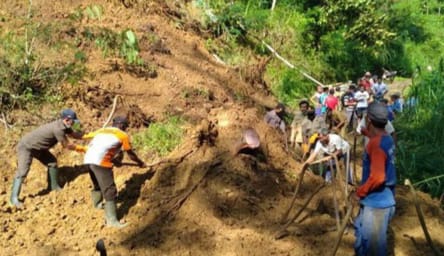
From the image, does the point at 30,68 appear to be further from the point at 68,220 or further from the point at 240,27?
the point at 240,27

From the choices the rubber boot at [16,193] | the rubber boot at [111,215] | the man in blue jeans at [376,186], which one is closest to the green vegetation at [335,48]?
the man in blue jeans at [376,186]

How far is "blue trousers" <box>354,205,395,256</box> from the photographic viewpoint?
4.75 meters

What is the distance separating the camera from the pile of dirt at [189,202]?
626cm

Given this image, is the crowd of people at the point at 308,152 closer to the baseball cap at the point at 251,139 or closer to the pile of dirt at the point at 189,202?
the baseball cap at the point at 251,139

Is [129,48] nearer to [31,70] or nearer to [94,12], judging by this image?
[94,12]

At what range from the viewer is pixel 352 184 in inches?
306

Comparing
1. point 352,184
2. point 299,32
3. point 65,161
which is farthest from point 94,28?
point 299,32

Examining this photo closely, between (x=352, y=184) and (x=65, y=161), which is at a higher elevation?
(x=352, y=184)

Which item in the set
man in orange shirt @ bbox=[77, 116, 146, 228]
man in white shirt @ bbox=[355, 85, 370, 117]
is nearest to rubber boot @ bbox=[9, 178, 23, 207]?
man in orange shirt @ bbox=[77, 116, 146, 228]

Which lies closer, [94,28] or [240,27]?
[94,28]

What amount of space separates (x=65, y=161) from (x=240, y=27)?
9274mm

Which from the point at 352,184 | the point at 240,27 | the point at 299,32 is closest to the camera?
the point at 352,184

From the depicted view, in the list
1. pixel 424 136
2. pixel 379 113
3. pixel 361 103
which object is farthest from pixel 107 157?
pixel 361 103

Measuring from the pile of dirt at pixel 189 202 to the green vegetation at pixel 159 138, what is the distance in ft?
0.79
